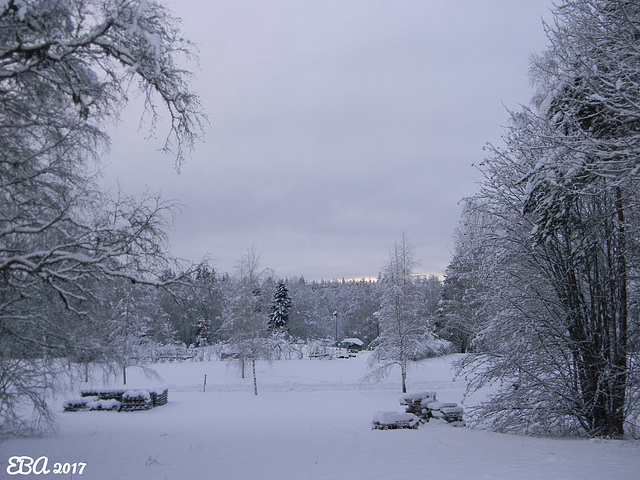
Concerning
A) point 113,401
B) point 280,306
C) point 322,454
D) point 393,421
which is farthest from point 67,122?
point 280,306

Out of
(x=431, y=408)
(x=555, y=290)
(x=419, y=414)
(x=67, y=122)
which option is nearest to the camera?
(x=67, y=122)

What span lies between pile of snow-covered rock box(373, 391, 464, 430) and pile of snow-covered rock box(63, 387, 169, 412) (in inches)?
529

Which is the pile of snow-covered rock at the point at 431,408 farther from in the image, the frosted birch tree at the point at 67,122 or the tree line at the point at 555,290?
the frosted birch tree at the point at 67,122

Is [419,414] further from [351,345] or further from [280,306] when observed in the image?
[351,345]

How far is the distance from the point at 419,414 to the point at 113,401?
15.2m

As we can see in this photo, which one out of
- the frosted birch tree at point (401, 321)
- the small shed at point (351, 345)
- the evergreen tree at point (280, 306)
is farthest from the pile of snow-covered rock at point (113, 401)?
the small shed at point (351, 345)

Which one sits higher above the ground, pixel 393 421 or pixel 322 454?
pixel 322 454

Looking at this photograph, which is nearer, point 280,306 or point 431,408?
point 431,408

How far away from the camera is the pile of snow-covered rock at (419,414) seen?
486 inches

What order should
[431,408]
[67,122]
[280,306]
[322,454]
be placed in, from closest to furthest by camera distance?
[67,122], [322,454], [431,408], [280,306]

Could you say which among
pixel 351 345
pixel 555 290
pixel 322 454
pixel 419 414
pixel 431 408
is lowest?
pixel 351 345

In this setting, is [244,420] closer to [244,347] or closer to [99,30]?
[244,347]

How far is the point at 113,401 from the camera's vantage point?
21688 millimetres

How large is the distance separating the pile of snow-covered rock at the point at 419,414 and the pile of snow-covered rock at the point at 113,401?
44.1 ft
